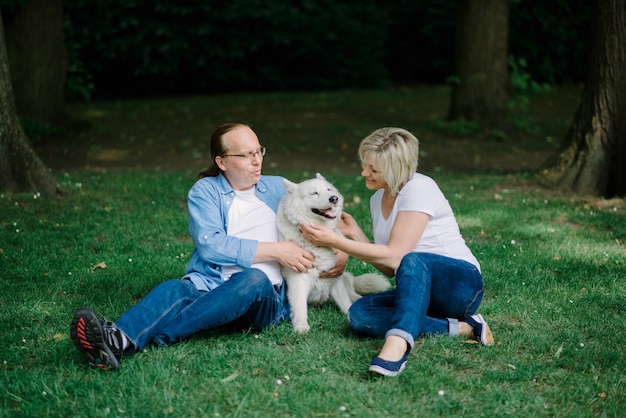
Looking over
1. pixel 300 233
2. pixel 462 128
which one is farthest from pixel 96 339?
pixel 462 128

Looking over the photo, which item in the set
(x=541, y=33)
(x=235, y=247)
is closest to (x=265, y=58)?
(x=541, y=33)

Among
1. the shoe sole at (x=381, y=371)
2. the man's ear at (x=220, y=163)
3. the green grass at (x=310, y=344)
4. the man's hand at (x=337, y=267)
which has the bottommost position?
the green grass at (x=310, y=344)

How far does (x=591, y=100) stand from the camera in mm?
7777

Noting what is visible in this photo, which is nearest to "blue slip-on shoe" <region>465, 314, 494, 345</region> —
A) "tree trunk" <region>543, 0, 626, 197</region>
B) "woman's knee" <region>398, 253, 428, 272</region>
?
"woman's knee" <region>398, 253, 428, 272</region>

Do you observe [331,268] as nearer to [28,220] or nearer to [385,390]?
[385,390]

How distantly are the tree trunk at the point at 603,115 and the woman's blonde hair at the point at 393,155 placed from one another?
169 inches

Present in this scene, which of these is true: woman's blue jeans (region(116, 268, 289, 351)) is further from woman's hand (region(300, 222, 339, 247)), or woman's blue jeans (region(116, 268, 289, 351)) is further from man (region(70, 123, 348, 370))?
woman's hand (region(300, 222, 339, 247))

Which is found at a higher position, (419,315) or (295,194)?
(295,194)

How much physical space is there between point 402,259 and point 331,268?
611 millimetres

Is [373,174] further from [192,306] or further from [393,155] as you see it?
[192,306]

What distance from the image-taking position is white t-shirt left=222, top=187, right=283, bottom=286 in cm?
428

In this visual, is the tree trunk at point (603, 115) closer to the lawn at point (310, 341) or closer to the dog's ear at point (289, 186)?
the lawn at point (310, 341)

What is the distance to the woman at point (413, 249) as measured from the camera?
3.91 metres

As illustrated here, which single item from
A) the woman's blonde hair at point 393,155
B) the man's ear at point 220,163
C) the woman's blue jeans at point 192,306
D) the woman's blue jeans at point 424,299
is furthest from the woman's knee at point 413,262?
the man's ear at point 220,163
